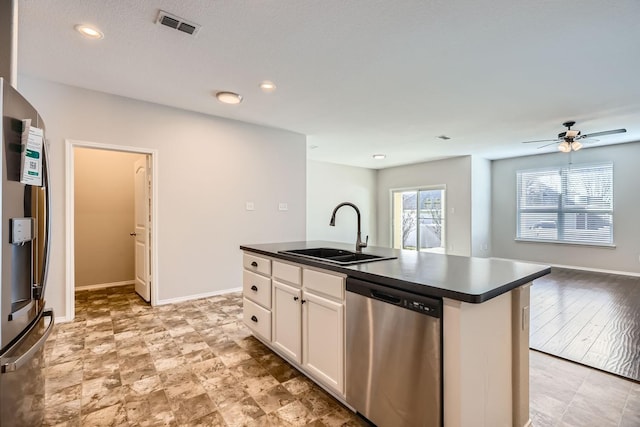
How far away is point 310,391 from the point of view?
1925 millimetres

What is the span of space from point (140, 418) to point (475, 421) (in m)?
1.72

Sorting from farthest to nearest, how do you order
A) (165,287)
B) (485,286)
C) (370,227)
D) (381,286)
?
(370,227)
(165,287)
(381,286)
(485,286)

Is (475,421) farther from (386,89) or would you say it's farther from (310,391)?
(386,89)

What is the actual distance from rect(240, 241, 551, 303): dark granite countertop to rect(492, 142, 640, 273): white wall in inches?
230

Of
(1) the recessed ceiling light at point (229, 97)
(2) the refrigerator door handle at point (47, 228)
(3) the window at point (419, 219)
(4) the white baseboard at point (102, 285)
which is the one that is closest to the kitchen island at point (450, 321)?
(2) the refrigerator door handle at point (47, 228)

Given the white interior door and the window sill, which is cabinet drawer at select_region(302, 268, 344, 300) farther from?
the window sill

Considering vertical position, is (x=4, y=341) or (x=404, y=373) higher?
(x=4, y=341)

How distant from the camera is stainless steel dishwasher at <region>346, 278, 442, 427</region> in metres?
1.23

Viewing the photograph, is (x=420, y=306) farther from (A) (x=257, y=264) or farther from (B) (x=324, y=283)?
(A) (x=257, y=264)

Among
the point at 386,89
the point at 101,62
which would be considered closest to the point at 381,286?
the point at 386,89

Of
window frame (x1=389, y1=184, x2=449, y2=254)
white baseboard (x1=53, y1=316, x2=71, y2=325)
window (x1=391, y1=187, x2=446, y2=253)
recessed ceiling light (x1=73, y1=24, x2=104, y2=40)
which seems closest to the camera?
recessed ceiling light (x1=73, y1=24, x2=104, y2=40)

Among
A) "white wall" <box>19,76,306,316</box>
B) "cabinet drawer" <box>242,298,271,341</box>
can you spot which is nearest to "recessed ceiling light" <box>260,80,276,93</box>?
"white wall" <box>19,76,306,316</box>

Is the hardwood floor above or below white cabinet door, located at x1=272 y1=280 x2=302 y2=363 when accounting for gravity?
below

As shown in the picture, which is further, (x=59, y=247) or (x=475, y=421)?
(x=59, y=247)
